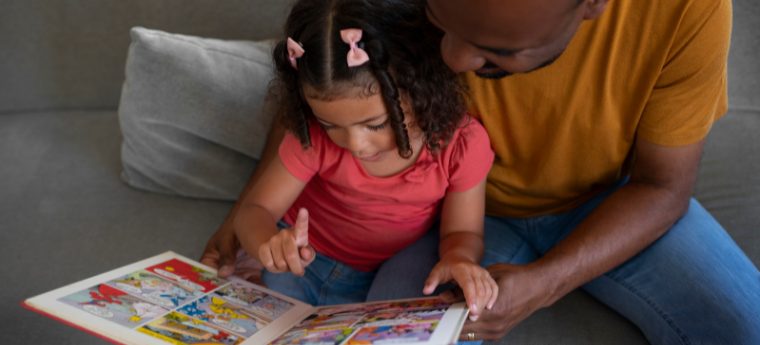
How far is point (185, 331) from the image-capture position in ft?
3.53

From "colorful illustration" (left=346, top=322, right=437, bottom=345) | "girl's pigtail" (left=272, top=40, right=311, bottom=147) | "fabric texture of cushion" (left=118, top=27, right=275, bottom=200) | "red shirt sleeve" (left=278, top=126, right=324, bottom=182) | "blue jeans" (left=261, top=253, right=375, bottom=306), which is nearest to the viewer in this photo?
"colorful illustration" (left=346, top=322, right=437, bottom=345)

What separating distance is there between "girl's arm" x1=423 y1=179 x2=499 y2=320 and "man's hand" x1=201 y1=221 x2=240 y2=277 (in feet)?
1.22

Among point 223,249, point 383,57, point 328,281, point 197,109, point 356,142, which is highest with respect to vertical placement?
point 383,57

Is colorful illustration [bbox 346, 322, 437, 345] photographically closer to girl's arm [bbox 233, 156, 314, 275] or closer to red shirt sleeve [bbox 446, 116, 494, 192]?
girl's arm [bbox 233, 156, 314, 275]

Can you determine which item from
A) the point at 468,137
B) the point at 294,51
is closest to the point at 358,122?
the point at 294,51

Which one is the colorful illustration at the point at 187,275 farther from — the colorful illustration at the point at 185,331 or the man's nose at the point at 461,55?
the man's nose at the point at 461,55

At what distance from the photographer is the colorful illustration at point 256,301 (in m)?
1.17

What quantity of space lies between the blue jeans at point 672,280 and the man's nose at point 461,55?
448 millimetres

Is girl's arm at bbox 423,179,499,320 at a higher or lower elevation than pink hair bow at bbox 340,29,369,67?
lower

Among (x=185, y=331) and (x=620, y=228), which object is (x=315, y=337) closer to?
(x=185, y=331)

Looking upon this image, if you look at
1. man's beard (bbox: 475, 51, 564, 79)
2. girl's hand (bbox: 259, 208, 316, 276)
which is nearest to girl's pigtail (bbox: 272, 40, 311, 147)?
girl's hand (bbox: 259, 208, 316, 276)

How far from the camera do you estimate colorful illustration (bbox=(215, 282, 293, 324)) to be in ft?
3.84

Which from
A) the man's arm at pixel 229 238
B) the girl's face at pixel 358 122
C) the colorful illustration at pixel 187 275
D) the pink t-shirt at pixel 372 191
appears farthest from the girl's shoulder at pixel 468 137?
the colorful illustration at pixel 187 275

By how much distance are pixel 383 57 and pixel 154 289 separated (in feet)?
1.65
